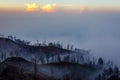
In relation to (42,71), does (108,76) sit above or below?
below

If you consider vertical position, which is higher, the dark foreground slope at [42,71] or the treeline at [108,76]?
the dark foreground slope at [42,71]

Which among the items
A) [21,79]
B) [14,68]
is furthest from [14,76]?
[14,68]

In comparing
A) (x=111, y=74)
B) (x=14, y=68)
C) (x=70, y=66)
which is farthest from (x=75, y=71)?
(x=14, y=68)

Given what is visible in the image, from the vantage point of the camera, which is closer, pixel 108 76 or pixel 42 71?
pixel 42 71

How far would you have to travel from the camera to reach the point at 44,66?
183 metres

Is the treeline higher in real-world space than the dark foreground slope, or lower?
lower

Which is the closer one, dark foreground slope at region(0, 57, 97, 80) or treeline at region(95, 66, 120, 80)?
dark foreground slope at region(0, 57, 97, 80)

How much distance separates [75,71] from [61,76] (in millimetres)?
11647

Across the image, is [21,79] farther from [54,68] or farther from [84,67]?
[84,67]

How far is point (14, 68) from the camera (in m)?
142

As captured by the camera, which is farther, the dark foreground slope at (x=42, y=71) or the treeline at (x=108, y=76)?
the treeline at (x=108, y=76)

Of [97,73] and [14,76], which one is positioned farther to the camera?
[97,73]

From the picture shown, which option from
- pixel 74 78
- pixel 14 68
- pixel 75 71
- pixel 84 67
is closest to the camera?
pixel 14 68

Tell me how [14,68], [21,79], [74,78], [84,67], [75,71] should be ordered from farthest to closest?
[84,67]
[75,71]
[74,78]
[14,68]
[21,79]
